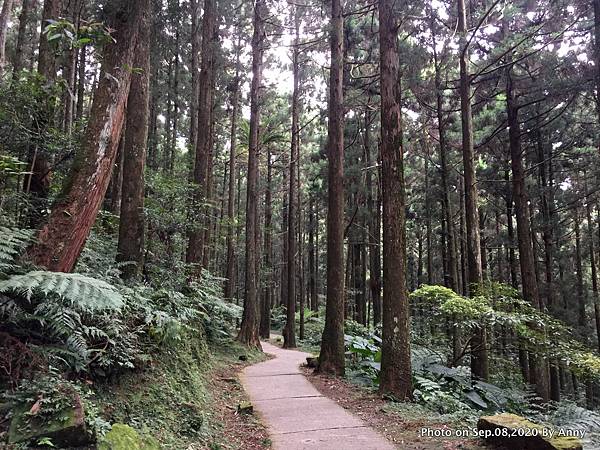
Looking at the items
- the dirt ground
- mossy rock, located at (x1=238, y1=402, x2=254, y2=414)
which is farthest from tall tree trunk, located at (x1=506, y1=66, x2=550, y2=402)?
mossy rock, located at (x1=238, y1=402, x2=254, y2=414)

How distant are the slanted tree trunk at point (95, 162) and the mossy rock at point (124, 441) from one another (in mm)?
1791

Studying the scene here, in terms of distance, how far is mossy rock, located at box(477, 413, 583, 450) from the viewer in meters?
4.02

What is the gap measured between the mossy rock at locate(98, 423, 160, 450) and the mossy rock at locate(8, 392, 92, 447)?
16cm

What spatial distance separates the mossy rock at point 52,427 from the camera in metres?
2.68

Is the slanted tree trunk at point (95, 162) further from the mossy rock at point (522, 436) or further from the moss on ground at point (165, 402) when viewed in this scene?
the mossy rock at point (522, 436)

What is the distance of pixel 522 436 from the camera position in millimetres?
4258

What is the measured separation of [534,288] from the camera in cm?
1249

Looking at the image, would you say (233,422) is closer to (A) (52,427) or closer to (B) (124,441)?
(B) (124,441)

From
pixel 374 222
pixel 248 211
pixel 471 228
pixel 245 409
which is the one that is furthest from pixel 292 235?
pixel 245 409

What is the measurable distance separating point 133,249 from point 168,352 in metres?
2.48

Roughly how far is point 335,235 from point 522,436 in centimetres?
630

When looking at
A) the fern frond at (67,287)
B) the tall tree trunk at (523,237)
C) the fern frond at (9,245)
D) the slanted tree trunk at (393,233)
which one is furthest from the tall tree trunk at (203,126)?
the tall tree trunk at (523,237)

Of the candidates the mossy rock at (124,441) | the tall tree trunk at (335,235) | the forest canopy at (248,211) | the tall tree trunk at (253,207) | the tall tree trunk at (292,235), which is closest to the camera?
the mossy rock at (124,441)

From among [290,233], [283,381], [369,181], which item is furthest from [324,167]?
[283,381]
